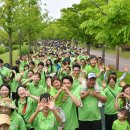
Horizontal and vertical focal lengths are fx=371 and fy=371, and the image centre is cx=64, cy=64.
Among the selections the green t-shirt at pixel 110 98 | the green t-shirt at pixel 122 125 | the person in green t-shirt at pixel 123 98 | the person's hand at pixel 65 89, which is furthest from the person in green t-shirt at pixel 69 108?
the green t-shirt at pixel 110 98

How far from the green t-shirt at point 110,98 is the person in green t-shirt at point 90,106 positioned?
1208 millimetres

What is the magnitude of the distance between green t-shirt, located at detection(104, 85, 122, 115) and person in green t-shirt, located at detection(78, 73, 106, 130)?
47.6 inches

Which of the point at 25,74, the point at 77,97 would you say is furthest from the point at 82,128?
the point at 25,74

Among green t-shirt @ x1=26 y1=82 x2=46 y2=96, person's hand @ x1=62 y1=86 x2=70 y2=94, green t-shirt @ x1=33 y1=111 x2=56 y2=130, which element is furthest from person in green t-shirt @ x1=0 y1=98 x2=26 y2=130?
green t-shirt @ x1=26 y1=82 x2=46 y2=96

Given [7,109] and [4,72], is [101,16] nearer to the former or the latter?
[4,72]

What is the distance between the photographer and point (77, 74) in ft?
29.1

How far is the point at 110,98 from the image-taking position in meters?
8.53

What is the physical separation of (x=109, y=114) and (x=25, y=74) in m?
3.46

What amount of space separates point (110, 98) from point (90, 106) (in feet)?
4.57

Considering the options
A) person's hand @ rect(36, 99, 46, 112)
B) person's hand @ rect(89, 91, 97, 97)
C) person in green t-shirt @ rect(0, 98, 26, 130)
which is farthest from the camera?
person's hand @ rect(89, 91, 97, 97)

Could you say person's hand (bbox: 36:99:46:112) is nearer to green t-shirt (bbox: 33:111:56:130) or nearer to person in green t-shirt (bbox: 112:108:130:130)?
green t-shirt (bbox: 33:111:56:130)

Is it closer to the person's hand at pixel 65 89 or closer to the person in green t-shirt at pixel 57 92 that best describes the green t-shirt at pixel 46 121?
the person's hand at pixel 65 89

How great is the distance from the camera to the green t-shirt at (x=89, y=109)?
720 cm

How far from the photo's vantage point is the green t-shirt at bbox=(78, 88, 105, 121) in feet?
23.6
